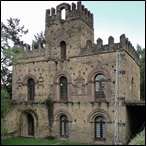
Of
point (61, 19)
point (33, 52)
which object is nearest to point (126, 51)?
point (61, 19)

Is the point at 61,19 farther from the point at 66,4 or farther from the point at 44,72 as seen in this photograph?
the point at 44,72

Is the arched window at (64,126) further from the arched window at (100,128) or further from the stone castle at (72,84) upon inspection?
the arched window at (100,128)

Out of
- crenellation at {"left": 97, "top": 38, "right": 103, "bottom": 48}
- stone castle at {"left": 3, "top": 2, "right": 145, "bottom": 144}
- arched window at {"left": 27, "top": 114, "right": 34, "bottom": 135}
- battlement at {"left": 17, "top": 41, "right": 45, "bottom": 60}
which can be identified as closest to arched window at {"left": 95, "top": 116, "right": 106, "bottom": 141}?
stone castle at {"left": 3, "top": 2, "right": 145, "bottom": 144}

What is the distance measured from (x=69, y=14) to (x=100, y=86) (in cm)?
742

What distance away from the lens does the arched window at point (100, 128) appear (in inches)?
762

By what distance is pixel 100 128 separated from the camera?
767 inches

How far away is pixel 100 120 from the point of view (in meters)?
19.5

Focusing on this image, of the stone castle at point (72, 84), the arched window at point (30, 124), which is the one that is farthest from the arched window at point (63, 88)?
the arched window at point (30, 124)

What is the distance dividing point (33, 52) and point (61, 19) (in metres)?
4.16

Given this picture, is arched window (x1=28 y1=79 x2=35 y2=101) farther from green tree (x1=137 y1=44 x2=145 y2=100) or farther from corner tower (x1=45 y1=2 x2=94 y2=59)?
green tree (x1=137 y1=44 x2=145 y2=100)

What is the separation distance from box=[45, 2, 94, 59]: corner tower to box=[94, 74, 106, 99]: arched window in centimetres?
302

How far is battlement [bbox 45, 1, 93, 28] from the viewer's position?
867 inches

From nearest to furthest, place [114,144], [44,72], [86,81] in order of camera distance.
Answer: [114,144] → [86,81] → [44,72]

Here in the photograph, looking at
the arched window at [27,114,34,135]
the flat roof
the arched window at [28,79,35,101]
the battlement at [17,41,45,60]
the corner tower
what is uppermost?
the corner tower
